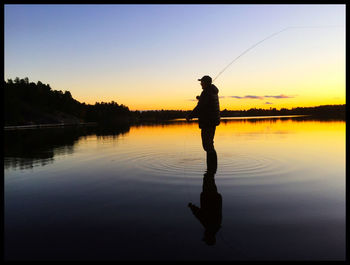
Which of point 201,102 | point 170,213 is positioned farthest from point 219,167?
point 170,213

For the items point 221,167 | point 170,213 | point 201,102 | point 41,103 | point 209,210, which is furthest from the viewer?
point 41,103

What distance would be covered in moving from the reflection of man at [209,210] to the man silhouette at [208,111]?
7.77 ft

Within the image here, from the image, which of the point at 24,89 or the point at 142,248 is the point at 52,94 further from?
the point at 142,248

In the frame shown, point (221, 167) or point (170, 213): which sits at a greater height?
point (221, 167)

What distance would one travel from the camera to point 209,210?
5766mm

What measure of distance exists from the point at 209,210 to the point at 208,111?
5.23 metres

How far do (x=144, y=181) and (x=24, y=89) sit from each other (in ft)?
525

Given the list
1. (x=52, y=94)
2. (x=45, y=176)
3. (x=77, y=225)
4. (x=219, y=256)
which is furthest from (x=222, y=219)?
(x=52, y=94)

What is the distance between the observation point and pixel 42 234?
15.3 feet

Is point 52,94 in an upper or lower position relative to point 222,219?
upper

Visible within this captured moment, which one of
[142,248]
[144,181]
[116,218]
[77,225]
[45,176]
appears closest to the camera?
[142,248]

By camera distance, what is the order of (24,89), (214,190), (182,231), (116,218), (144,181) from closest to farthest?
(182,231)
(116,218)
(214,190)
(144,181)
(24,89)

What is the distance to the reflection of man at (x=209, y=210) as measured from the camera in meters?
4.61

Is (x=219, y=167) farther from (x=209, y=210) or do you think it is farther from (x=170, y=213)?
(x=170, y=213)
